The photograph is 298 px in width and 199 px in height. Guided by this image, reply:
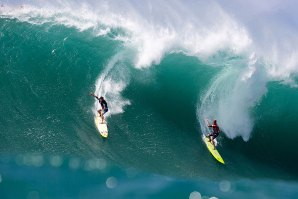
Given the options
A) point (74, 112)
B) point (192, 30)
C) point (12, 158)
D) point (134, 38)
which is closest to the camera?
point (12, 158)

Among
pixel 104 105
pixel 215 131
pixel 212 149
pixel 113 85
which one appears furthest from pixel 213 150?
pixel 113 85

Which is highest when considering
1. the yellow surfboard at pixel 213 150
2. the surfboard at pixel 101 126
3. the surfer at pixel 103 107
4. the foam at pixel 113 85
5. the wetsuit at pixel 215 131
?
the foam at pixel 113 85

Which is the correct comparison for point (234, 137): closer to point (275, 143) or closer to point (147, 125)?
point (275, 143)

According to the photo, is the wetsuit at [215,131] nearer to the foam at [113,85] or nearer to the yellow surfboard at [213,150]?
the yellow surfboard at [213,150]

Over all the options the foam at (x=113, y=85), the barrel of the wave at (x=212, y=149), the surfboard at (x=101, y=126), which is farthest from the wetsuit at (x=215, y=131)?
the surfboard at (x=101, y=126)

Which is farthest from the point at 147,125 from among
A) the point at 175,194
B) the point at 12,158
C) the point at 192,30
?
the point at 192,30
